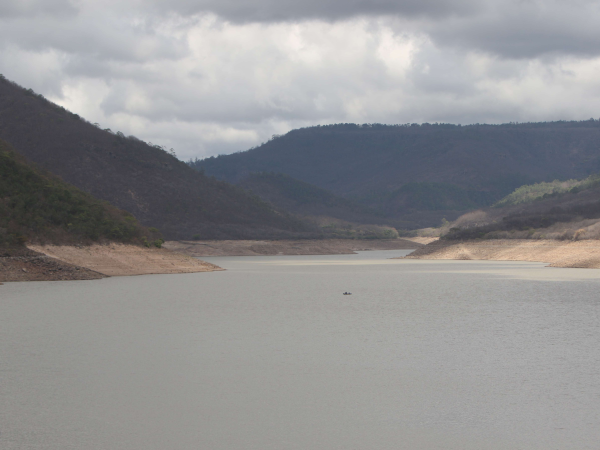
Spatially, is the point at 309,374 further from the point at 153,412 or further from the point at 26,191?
the point at 26,191

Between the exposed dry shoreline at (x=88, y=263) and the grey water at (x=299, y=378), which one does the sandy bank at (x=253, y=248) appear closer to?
the exposed dry shoreline at (x=88, y=263)

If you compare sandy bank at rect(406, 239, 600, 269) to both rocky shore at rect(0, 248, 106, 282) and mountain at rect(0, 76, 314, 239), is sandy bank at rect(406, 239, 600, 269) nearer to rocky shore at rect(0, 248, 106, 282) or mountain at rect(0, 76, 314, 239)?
rocky shore at rect(0, 248, 106, 282)

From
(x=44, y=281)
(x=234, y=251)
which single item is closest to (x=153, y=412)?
(x=44, y=281)

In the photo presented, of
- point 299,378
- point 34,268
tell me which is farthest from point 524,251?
point 299,378

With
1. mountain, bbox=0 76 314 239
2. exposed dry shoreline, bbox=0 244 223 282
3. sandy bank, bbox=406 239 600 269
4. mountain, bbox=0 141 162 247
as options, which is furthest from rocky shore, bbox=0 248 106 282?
mountain, bbox=0 76 314 239

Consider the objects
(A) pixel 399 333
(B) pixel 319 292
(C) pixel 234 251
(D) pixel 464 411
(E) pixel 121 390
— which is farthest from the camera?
(C) pixel 234 251

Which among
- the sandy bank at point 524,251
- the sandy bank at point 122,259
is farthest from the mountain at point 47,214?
the sandy bank at point 524,251

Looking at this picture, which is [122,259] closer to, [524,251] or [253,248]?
[524,251]
